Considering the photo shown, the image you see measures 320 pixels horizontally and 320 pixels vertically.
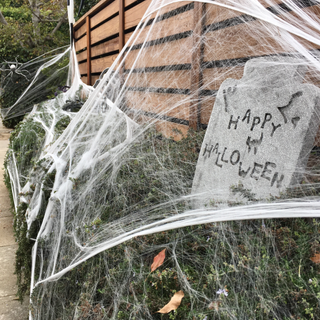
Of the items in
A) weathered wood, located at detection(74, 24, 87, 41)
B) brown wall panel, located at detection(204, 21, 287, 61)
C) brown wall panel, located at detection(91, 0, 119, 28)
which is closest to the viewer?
brown wall panel, located at detection(204, 21, 287, 61)

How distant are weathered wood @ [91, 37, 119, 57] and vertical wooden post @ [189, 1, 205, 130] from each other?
2997mm

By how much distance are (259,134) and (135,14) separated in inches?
116

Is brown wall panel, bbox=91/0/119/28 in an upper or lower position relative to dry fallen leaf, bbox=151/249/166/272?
upper

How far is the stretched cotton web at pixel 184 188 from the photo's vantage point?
55.6 inches

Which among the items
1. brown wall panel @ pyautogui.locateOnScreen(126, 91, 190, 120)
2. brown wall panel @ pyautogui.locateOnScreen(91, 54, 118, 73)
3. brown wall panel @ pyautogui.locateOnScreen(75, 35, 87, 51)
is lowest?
brown wall panel @ pyautogui.locateOnScreen(126, 91, 190, 120)

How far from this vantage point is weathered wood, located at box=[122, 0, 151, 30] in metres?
3.75

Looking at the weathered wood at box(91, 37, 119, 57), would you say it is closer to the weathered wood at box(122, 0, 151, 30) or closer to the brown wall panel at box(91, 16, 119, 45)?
the brown wall panel at box(91, 16, 119, 45)

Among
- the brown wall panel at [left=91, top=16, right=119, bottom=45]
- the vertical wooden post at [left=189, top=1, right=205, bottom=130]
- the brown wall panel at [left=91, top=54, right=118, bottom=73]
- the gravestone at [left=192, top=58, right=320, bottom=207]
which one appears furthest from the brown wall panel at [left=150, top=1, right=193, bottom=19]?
the brown wall panel at [left=91, top=54, right=118, bottom=73]

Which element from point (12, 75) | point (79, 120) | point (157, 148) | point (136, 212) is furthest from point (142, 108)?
point (12, 75)

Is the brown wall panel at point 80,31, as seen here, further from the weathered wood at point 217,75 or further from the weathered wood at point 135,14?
the weathered wood at point 217,75

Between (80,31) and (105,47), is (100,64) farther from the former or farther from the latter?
(80,31)

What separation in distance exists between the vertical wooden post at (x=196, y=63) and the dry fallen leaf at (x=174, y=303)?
146cm

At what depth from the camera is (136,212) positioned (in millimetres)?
1926

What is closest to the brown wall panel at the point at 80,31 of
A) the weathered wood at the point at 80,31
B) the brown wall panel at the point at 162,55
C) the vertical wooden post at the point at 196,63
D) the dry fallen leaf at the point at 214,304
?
the weathered wood at the point at 80,31
